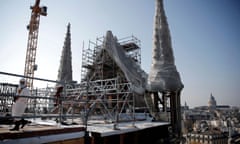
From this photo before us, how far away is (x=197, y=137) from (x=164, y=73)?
45108mm

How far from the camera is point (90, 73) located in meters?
20.2

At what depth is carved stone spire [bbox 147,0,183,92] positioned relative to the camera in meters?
→ 13.4

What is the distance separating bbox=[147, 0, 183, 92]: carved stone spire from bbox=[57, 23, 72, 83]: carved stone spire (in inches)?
504

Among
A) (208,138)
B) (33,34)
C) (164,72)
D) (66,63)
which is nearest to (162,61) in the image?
(164,72)

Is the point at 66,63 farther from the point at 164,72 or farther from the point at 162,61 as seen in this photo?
the point at 164,72

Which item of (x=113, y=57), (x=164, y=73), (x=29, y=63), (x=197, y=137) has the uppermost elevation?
(x=29, y=63)

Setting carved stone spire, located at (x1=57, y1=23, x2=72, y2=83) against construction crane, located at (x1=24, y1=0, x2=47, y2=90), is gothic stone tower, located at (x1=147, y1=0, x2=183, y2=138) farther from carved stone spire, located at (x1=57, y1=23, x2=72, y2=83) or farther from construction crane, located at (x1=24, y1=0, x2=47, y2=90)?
construction crane, located at (x1=24, y1=0, x2=47, y2=90)

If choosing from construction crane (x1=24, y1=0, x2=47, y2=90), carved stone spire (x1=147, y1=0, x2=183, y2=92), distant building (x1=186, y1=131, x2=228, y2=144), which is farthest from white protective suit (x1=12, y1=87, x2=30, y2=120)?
distant building (x1=186, y1=131, x2=228, y2=144)

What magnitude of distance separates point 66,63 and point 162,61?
1429 centimetres

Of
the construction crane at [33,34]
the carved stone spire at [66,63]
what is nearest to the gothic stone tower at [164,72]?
the carved stone spire at [66,63]

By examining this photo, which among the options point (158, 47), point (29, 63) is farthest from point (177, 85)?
point (29, 63)

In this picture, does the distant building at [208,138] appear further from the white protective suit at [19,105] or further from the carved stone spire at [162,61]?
the white protective suit at [19,105]

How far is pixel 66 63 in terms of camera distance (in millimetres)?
22781

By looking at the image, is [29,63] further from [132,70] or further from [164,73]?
[164,73]
